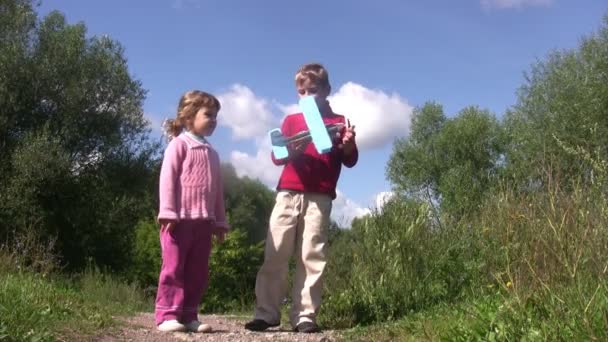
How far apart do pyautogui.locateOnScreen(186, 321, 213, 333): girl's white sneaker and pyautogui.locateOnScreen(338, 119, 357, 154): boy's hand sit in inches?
54.6

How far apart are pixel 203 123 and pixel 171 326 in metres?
1.27

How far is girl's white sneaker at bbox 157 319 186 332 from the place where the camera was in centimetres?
446

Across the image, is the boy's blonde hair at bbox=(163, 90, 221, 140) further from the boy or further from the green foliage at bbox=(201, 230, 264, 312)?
the green foliage at bbox=(201, 230, 264, 312)

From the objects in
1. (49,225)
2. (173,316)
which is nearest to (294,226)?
(173,316)

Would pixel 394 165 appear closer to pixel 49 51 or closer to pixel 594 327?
pixel 49 51

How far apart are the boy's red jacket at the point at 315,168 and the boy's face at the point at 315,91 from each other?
128mm

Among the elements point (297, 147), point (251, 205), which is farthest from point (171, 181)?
point (251, 205)

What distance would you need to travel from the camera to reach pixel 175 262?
14.9 ft

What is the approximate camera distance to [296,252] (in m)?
4.83

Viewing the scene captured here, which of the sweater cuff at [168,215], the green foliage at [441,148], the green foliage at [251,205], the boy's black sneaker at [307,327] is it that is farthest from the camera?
the green foliage at [441,148]

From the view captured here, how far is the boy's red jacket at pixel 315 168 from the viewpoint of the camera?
4.77m

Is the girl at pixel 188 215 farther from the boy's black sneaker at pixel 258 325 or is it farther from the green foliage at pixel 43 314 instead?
the green foliage at pixel 43 314

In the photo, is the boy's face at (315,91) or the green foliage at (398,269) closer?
the boy's face at (315,91)

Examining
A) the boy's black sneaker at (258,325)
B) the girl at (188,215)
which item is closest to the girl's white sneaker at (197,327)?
the girl at (188,215)
